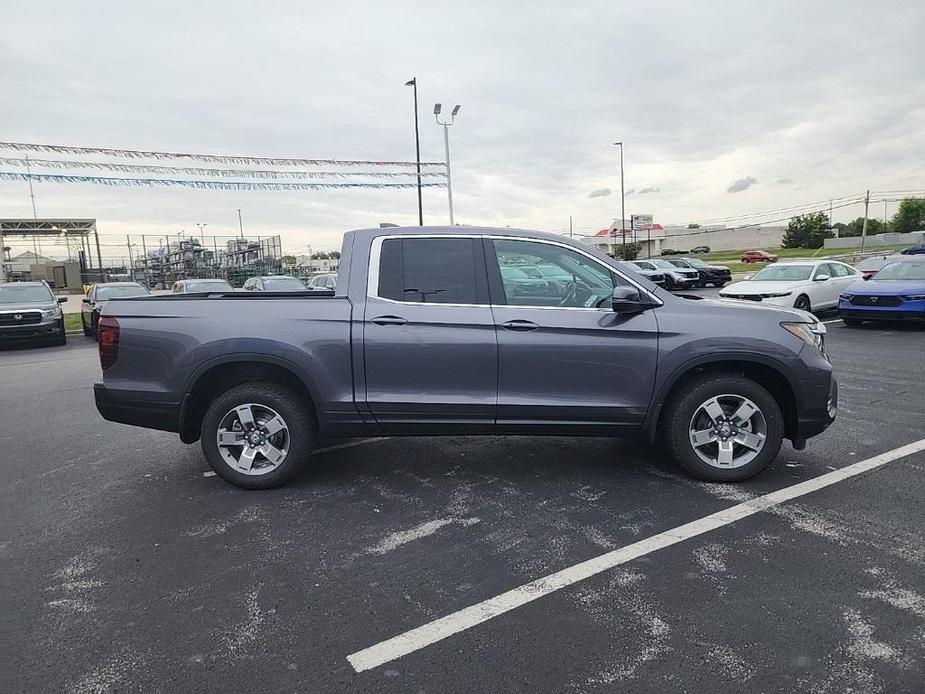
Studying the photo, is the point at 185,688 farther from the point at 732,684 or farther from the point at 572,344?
the point at 572,344

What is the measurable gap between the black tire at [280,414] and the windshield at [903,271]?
1405 centimetres

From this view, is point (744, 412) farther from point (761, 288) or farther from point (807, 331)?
point (761, 288)

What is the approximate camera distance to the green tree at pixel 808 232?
9138cm

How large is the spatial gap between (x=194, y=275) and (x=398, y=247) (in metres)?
34.9

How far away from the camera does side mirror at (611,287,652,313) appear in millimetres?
4270

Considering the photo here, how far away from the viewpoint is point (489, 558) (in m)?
3.48

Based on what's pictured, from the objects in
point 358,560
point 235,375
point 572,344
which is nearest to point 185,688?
point 358,560

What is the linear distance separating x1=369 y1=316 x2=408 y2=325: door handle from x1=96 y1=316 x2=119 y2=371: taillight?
1834mm

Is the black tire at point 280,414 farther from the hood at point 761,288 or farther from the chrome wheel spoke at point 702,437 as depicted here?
the hood at point 761,288

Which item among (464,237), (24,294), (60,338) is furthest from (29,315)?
(464,237)

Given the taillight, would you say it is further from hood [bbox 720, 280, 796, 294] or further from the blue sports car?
the blue sports car

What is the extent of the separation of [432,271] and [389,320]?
0.48 metres

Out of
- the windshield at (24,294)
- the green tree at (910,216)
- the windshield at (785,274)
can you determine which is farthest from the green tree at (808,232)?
the windshield at (24,294)

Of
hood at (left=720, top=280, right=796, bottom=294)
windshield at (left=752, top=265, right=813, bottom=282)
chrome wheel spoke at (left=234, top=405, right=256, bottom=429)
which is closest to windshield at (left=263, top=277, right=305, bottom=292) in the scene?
hood at (left=720, top=280, right=796, bottom=294)
